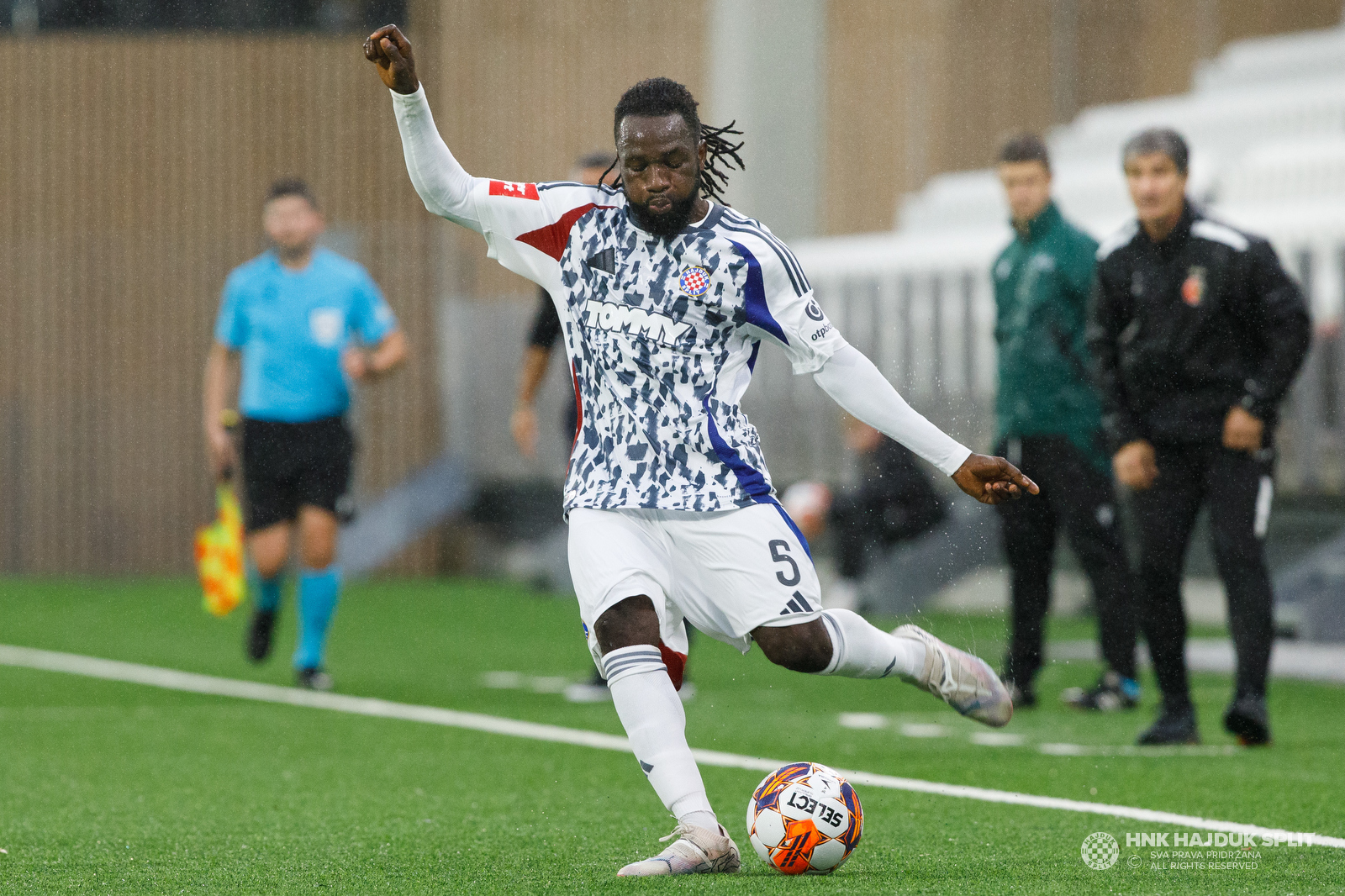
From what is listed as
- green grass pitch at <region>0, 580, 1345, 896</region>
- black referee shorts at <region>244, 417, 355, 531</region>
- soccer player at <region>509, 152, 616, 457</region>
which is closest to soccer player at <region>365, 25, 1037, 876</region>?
green grass pitch at <region>0, 580, 1345, 896</region>

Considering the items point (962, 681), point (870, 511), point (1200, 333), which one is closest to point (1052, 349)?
point (1200, 333)

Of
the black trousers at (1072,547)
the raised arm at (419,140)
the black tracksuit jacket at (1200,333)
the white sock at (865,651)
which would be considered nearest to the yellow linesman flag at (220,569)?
the black trousers at (1072,547)

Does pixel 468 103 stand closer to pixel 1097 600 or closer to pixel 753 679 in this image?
pixel 753 679

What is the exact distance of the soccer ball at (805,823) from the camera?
4676mm

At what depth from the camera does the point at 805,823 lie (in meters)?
4.69

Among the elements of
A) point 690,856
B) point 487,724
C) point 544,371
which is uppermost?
point 544,371

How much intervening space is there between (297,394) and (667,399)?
5110 mm

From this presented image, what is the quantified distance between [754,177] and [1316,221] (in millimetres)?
7248

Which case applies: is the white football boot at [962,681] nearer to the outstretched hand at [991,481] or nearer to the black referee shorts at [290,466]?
the outstretched hand at [991,481]

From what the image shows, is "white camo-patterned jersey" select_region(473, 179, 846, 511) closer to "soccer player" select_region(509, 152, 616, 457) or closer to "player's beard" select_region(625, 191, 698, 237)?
"player's beard" select_region(625, 191, 698, 237)

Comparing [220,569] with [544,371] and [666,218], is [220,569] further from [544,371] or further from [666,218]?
[666,218]

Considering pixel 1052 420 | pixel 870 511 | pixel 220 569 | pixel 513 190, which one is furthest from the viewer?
pixel 870 511

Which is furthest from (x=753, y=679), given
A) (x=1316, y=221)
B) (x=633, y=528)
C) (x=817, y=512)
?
(x=1316, y=221)

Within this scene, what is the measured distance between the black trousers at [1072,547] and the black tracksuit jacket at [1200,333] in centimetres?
134
